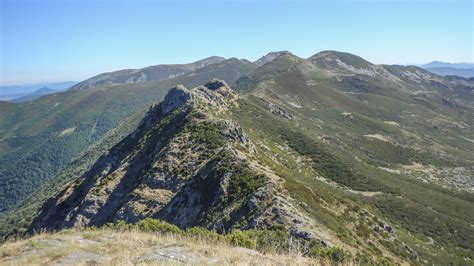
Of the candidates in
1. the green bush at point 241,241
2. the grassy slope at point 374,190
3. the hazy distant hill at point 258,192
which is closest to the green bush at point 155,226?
the green bush at point 241,241

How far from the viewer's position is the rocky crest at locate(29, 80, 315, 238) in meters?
44.1

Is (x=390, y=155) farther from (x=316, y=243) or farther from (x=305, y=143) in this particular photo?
(x=316, y=243)

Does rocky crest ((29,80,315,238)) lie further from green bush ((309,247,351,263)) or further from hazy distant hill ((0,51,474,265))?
green bush ((309,247,351,263))

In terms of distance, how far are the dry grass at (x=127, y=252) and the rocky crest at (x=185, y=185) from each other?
79.7ft

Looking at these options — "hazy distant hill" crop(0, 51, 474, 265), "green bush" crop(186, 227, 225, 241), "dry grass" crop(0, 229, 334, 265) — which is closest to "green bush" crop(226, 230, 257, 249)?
"green bush" crop(186, 227, 225, 241)

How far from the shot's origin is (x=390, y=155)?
177250 millimetres

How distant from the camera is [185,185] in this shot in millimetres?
57312

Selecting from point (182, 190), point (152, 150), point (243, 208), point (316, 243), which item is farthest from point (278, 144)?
point (316, 243)

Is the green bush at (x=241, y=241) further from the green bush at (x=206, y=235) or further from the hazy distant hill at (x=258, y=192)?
the hazy distant hill at (x=258, y=192)

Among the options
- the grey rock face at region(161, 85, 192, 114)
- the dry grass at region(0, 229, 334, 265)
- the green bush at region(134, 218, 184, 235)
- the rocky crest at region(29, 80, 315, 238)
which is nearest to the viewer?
the dry grass at region(0, 229, 334, 265)

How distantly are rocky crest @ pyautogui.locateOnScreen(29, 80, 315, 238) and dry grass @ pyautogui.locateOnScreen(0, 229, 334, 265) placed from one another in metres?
24.3

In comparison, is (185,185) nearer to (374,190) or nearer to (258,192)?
(258,192)

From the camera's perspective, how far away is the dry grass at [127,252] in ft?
43.0

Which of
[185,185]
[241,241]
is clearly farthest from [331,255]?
[185,185]
